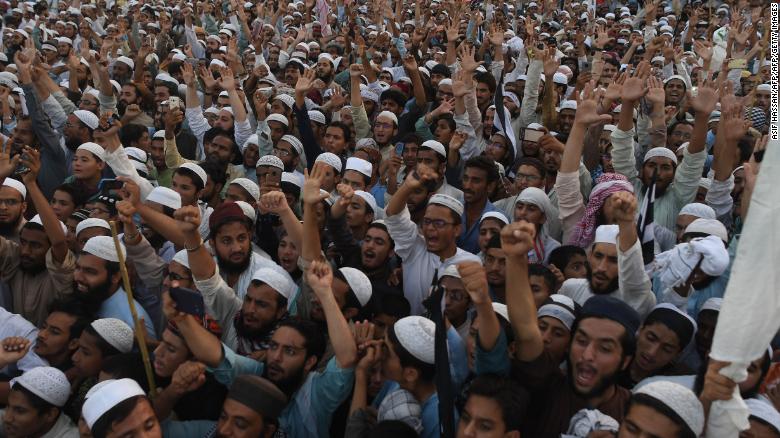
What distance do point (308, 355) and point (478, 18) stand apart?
8.93m

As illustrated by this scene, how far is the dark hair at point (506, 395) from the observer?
2.25 metres

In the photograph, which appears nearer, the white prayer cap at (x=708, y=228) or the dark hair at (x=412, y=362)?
the dark hair at (x=412, y=362)

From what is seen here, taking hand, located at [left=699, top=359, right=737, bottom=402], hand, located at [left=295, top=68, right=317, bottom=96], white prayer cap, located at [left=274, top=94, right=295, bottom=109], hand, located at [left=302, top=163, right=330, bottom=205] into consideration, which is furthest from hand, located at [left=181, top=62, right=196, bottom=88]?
hand, located at [left=699, top=359, right=737, bottom=402]

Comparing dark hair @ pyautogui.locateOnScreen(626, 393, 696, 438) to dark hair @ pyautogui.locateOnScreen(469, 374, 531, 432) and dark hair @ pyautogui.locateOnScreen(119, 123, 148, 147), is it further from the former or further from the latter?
dark hair @ pyautogui.locateOnScreen(119, 123, 148, 147)

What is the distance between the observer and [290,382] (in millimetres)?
2775

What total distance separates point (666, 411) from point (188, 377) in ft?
5.53

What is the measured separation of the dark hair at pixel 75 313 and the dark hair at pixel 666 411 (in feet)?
8.21

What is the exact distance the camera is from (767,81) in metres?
7.54

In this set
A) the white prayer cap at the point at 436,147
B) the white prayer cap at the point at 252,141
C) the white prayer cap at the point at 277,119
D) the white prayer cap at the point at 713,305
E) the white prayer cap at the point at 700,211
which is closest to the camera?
the white prayer cap at the point at 713,305

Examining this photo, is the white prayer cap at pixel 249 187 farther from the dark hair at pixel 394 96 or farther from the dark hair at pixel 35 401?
the dark hair at pixel 394 96

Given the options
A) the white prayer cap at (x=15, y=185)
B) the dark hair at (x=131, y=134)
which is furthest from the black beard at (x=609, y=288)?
the dark hair at (x=131, y=134)

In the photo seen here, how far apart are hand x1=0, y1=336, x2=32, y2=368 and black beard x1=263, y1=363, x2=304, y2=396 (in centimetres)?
104

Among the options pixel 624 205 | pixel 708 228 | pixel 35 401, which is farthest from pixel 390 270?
pixel 35 401

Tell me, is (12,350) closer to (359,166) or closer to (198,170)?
(198,170)
